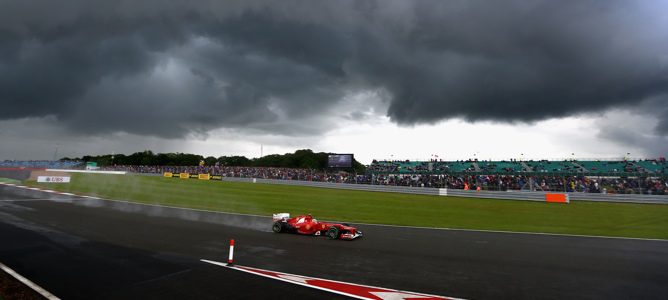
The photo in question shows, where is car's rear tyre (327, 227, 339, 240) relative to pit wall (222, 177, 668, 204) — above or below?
below

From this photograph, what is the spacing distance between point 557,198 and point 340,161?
29.9 m

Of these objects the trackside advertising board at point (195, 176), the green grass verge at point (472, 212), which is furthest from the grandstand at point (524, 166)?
the trackside advertising board at point (195, 176)

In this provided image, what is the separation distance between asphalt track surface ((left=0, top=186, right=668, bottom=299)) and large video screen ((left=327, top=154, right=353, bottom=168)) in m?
34.6

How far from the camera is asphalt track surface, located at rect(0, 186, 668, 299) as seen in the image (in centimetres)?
750

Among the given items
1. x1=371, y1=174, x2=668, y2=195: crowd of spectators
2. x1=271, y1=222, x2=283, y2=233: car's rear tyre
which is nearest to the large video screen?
x1=371, y1=174, x2=668, y2=195: crowd of spectators

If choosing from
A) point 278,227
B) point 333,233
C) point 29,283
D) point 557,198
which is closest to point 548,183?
point 557,198

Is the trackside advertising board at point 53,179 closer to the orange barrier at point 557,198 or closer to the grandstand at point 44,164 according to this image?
the grandstand at point 44,164

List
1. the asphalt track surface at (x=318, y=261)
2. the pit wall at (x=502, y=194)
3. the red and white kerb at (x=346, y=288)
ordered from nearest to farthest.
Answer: the red and white kerb at (x=346, y=288) → the asphalt track surface at (x=318, y=261) → the pit wall at (x=502, y=194)

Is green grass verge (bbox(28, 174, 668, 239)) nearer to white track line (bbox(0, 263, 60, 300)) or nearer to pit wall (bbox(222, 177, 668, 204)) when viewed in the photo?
pit wall (bbox(222, 177, 668, 204))

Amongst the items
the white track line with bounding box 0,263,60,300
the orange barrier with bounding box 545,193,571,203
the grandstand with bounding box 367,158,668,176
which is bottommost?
the white track line with bounding box 0,263,60,300

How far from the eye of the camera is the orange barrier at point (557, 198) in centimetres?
A: 2825

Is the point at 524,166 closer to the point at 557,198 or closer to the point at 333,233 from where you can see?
the point at 557,198

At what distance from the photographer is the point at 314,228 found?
591 inches

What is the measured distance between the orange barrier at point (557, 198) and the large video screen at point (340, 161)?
2766 cm
